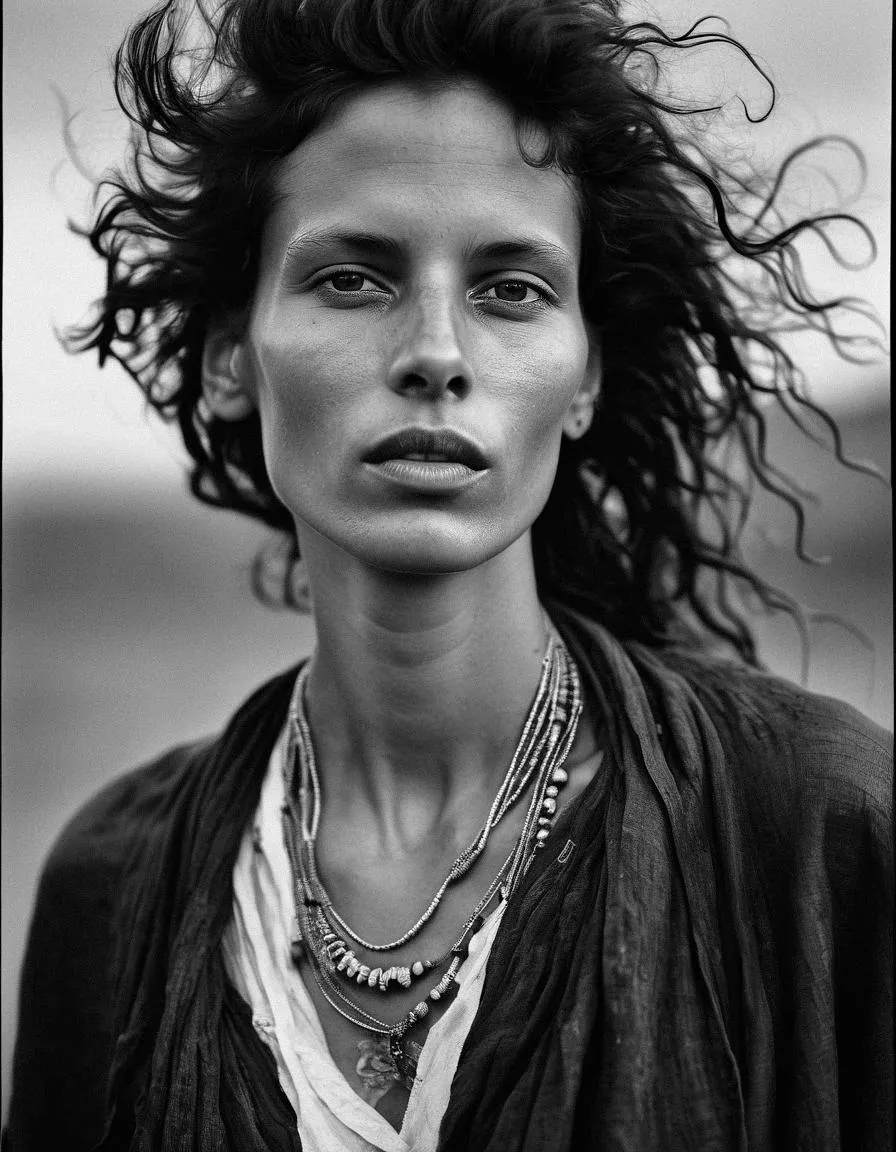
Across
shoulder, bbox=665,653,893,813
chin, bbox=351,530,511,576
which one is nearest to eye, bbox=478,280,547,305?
chin, bbox=351,530,511,576

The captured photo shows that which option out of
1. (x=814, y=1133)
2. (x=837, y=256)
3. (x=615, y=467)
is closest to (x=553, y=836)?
(x=814, y=1133)

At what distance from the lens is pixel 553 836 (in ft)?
5.96

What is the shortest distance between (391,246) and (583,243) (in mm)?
412

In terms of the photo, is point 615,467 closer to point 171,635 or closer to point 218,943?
point 218,943

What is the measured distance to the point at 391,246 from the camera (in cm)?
177

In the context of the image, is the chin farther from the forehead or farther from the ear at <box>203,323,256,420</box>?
the ear at <box>203,323,256,420</box>

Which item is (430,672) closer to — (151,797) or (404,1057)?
(404,1057)

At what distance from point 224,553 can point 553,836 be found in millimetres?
5698

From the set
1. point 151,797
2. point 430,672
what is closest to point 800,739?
point 430,672

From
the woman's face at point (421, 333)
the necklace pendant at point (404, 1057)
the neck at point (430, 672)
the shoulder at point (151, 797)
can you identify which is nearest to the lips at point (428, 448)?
the woman's face at point (421, 333)

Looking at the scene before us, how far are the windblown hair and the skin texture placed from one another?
3.3 inches

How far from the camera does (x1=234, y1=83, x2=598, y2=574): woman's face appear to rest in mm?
1713

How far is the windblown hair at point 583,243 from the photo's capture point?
186 centimetres

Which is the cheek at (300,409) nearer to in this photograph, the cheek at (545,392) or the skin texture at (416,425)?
the skin texture at (416,425)
